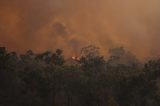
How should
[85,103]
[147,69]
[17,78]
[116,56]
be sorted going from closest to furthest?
[17,78] < [85,103] < [147,69] < [116,56]

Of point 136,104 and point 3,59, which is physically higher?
point 3,59

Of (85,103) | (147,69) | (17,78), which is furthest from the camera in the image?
(147,69)

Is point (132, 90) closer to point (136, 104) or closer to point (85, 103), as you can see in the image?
point (136, 104)

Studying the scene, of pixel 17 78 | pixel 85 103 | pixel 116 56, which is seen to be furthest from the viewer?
pixel 116 56

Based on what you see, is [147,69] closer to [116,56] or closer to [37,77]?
[37,77]

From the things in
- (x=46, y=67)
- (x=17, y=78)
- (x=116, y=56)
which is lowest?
(x=17, y=78)

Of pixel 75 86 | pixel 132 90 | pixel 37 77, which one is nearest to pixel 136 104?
pixel 132 90

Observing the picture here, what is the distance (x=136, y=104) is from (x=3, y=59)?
1445cm

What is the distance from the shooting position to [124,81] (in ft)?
132

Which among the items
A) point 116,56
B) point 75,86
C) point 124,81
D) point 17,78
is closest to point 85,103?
point 75,86

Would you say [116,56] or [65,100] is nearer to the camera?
[65,100]

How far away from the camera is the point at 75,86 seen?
40688mm

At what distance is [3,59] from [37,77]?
3994 millimetres

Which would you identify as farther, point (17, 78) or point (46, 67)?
point (46, 67)
